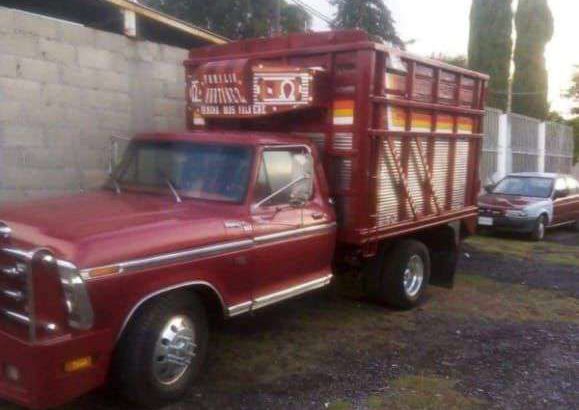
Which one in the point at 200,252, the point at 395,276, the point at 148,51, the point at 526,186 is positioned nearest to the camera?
the point at 200,252

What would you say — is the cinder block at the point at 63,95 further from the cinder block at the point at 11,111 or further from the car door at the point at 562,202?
the car door at the point at 562,202

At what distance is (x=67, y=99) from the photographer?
281 inches

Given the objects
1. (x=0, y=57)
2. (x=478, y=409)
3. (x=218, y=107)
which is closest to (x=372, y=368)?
(x=478, y=409)

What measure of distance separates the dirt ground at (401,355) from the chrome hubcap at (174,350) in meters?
0.28

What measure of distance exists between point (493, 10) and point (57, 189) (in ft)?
56.9

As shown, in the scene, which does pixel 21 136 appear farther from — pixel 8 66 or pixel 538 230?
pixel 538 230

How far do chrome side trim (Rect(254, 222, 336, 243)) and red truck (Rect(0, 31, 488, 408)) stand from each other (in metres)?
0.02

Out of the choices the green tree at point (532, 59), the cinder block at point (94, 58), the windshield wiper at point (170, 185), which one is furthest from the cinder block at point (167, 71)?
the green tree at point (532, 59)

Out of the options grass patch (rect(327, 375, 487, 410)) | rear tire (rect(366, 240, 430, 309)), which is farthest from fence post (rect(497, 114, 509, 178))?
grass patch (rect(327, 375, 487, 410))

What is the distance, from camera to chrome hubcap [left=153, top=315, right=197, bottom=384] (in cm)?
412

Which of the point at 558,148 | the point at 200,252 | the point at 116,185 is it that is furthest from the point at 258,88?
the point at 558,148

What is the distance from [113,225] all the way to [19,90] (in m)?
3.38

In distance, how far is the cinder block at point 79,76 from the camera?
7117 mm

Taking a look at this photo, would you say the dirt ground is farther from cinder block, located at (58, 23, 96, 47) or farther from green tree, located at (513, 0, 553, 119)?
green tree, located at (513, 0, 553, 119)
